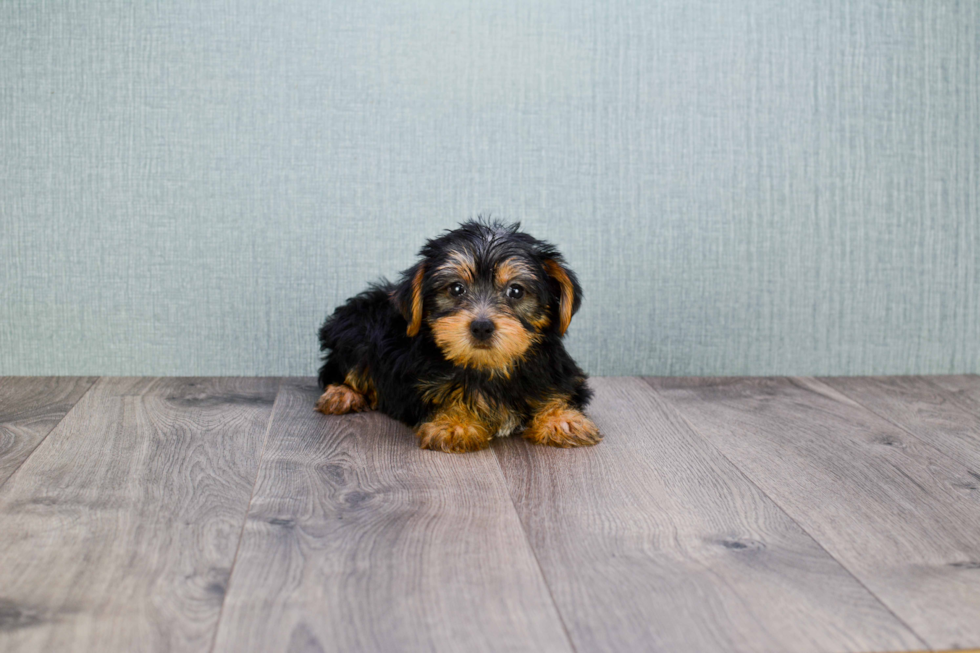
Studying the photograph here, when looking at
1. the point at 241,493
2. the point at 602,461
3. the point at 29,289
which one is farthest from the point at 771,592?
the point at 29,289

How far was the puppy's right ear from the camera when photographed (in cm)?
249

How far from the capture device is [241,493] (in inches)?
82.0

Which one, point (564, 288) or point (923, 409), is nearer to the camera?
point (564, 288)

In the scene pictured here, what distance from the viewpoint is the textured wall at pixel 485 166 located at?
3.18 m

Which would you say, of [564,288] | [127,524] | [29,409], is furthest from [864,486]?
[29,409]

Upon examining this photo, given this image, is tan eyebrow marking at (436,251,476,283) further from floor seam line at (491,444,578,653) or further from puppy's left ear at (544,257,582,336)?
floor seam line at (491,444,578,653)

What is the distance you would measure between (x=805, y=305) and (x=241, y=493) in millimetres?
2363

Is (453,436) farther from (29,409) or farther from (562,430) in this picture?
(29,409)

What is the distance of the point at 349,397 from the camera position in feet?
9.43

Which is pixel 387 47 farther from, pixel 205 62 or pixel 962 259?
pixel 962 259

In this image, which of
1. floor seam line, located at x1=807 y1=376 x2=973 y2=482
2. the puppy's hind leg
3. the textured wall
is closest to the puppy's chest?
the puppy's hind leg

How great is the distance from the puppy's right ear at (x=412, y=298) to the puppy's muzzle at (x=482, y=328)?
0.76ft

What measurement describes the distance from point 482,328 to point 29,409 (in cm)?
155

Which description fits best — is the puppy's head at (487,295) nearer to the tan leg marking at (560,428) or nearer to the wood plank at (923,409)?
the tan leg marking at (560,428)
